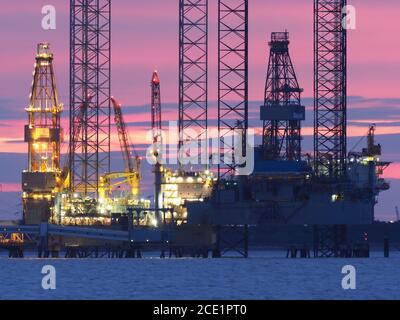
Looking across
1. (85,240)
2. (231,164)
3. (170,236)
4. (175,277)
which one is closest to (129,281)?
(175,277)

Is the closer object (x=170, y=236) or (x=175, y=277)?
(x=175, y=277)

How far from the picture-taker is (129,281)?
302ft

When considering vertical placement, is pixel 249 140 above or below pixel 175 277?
above

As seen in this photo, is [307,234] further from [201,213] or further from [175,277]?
[175,277]

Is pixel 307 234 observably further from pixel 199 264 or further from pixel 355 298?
pixel 355 298

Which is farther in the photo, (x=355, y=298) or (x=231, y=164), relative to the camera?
(x=231, y=164)

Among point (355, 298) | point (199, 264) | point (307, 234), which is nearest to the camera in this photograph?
point (355, 298)

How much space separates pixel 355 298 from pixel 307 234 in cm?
11533

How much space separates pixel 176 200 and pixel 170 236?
7.37 metres
